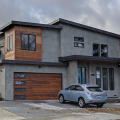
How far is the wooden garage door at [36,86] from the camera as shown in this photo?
24141 mm

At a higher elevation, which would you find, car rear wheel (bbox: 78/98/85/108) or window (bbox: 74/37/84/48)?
window (bbox: 74/37/84/48)

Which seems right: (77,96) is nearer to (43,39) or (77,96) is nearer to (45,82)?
(45,82)

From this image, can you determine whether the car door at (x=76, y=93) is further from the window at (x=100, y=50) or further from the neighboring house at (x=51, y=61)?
the window at (x=100, y=50)

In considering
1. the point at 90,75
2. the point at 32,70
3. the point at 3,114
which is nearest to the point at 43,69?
the point at 32,70

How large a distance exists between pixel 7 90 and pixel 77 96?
6308 millimetres

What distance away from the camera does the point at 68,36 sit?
2820 centimetres

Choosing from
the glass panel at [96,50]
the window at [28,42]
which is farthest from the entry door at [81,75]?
the window at [28,42]

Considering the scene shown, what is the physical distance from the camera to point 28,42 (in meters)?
26.2

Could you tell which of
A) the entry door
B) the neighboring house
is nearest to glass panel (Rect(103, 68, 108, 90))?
the neighboring house

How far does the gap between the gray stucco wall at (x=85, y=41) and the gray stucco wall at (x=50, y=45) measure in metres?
0.59

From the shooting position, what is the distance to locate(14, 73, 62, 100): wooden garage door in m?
24.1

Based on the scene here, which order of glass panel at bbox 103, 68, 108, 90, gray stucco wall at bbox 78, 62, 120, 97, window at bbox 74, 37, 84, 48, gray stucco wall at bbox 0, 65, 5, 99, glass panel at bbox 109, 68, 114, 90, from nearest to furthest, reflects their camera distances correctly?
1. gray stucco wall at bbox 0, 65, 5, 99
2. gray stucco wall at bbox 78, 62, 120, 97
3. glass panel at bbox 103, 68, 108, 90
4. glass panel at bbox 109, 68, 114, 90
5. window at bbox 74, 37, 84, 48

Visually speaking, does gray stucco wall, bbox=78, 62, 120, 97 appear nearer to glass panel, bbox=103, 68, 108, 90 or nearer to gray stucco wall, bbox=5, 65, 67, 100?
glass panel, bbox=103, 68, 108, 90

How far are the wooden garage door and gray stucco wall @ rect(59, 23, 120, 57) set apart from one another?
308cm
